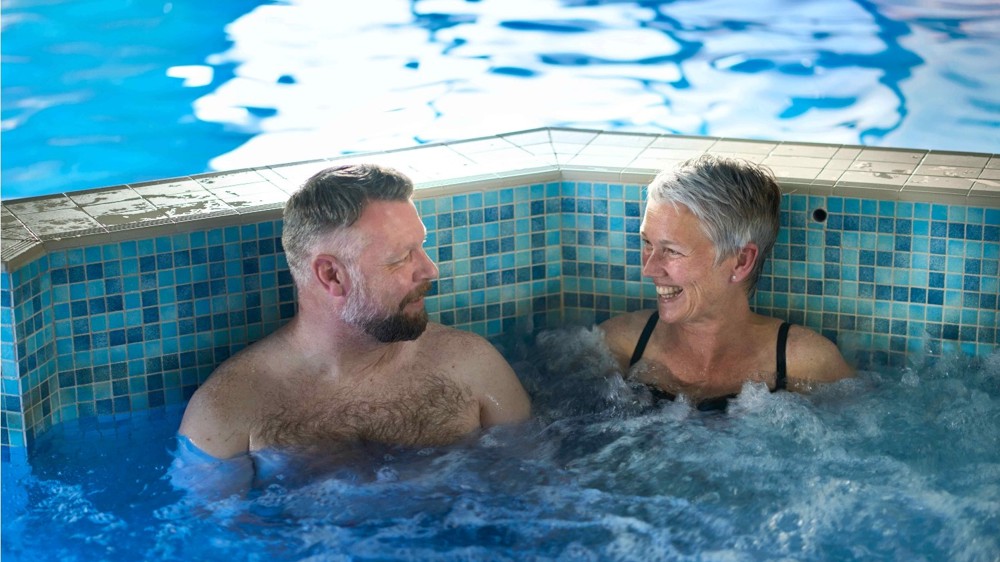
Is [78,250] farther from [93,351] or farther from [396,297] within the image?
[396,297]

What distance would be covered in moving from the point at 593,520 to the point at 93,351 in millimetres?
1524

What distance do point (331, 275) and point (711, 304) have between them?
1.14 meters

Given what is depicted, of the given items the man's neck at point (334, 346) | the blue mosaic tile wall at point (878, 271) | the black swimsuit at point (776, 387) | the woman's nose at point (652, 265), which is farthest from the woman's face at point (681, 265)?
the man's neck at point (334, 346)

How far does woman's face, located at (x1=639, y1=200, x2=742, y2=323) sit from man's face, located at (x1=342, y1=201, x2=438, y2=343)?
68 centimetres

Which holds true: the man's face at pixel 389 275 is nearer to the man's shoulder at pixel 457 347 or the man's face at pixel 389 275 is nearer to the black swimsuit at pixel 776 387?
the man's shoulder at pixel 457 347

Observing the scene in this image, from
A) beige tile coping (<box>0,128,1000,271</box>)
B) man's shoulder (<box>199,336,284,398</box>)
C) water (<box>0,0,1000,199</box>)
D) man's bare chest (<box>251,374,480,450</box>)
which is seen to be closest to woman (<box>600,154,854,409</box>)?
beige tile coping (<box>0,128,1000,271</box>)

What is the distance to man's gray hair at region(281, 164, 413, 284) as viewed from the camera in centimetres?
334

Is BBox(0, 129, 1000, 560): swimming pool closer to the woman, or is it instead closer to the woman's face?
the woman

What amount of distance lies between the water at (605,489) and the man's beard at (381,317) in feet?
1.15

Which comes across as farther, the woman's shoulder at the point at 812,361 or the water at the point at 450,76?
the water at the point at 450,76

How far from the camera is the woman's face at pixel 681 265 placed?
11.8 feet

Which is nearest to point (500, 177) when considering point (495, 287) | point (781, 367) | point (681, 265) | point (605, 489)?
point (495, 287)

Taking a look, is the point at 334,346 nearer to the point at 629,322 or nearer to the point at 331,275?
the point at 331,275

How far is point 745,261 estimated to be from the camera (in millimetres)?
3664
